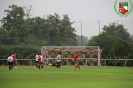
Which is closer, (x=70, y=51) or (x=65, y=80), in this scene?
(x=65, y=80)

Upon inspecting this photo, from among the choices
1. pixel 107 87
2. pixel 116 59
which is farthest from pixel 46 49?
pixel 107 87

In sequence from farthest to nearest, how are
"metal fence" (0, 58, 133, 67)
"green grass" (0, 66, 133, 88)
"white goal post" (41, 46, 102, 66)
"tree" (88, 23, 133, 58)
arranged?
1. "white goal post" (41, 46, 102, 66)
2. "tree" (88, 23, 133, 58)
3. "metal fence" (0, 58, 133, 67)
4. "green grass" (0, 66, 133, 88)

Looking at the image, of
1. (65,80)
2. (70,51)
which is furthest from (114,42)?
(65,80)

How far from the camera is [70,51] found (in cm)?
5375

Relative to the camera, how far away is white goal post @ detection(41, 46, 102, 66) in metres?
52.5

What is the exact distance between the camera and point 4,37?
54719 millimetres

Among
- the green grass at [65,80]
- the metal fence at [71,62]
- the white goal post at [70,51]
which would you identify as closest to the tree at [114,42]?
Result: the metal fence at [71,62]

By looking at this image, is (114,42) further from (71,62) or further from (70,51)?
(71,62)

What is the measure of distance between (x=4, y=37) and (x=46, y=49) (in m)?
6.24

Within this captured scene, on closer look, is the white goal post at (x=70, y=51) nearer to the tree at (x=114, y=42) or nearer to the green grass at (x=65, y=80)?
the tree at (x=114, y=42)

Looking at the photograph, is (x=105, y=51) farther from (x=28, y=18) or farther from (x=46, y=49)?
(x=28, y=18)

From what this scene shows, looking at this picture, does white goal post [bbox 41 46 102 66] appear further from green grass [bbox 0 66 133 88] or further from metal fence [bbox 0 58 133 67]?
green grass [bbox 0 66 133 88]

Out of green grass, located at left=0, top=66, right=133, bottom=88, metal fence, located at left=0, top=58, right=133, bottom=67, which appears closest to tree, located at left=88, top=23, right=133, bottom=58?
metal fence, located at left=0, top=58, right=133, bottom=67

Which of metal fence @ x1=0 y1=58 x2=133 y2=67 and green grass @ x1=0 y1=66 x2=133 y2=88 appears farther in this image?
metal fence @ x1=0 y1=58 x2=133 y2=67
